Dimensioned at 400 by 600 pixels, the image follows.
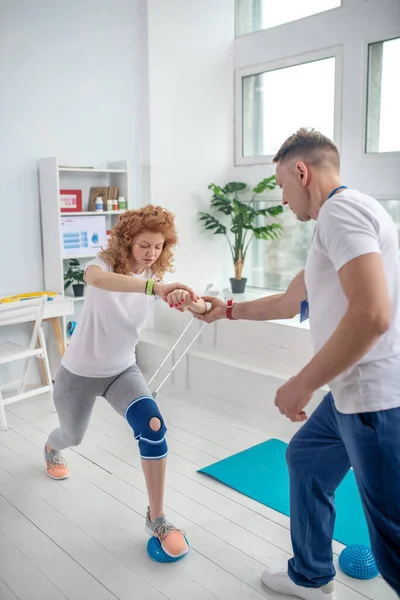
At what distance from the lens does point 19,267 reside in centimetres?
432

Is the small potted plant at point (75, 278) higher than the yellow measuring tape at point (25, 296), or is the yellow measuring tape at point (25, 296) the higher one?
the small potted plant at point (75, 278)

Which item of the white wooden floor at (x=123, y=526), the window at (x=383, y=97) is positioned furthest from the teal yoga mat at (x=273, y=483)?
the window at (x=383, y=97)

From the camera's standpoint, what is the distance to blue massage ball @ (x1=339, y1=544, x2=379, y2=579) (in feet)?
A: 7.17

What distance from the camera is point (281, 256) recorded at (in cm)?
534

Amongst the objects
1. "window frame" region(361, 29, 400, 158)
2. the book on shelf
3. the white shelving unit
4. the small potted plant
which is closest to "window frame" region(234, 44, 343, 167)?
"window frame" region(361, 29, 400, 158)

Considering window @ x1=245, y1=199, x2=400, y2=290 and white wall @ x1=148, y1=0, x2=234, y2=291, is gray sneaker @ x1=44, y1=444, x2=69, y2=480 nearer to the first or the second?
white wall @ x1=148, y1=0, x2=234, y2=291

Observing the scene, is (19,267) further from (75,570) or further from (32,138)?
(75,570)

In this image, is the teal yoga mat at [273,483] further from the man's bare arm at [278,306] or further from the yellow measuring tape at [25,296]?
the yellow measuring tape at [25,296]

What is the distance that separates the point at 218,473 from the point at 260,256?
287 cm

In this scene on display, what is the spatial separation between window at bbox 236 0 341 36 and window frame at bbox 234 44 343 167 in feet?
1.12

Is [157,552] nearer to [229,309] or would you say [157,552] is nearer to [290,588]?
[290,588]

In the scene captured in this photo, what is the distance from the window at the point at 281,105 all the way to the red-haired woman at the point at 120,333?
277cm

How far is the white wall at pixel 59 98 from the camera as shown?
4133 mm

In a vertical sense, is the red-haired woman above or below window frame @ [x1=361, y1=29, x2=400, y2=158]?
below
